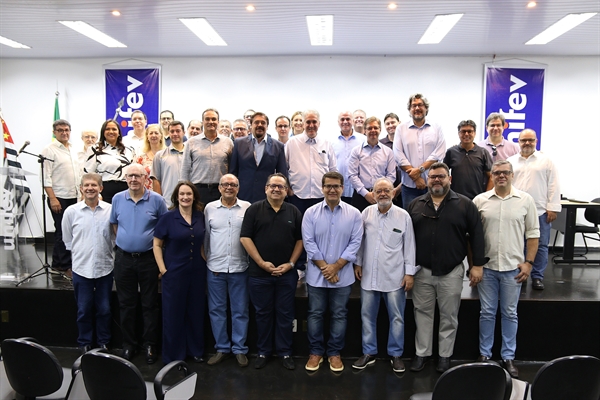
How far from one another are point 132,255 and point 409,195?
9.63 ft

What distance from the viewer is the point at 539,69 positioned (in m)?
7.27

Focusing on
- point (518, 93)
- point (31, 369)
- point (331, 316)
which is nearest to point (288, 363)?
point (331, 316)

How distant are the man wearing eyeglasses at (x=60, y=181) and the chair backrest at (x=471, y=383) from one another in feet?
15.0

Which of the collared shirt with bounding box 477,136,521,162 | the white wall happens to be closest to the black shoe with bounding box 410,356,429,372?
the collared shirt with bounding box 477,136,521,162

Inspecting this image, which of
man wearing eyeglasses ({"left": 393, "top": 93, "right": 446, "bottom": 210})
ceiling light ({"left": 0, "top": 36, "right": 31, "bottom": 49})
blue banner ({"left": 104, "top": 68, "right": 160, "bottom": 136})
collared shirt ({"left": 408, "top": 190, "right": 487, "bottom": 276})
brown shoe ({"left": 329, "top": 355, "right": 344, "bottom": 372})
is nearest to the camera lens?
collared shirt ({"left": 408, "top": 190, "right": 487, "bottom": 276})

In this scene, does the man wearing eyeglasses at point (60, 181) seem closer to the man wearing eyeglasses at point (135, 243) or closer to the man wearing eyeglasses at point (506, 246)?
the man wearing eyeglasses at point (135, 243)

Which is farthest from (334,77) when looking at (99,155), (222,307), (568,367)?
(568,367)

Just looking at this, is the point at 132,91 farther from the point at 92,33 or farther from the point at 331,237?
the point at 331,237

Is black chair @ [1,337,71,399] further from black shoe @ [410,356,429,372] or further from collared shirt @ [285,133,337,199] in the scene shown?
black shoe @ [410,356,429,372]

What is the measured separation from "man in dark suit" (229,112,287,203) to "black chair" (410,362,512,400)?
264cm

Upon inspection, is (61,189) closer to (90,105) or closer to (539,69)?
(90,105)

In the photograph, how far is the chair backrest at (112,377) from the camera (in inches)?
83.6

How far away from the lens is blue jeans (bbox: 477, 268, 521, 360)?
3.64 m

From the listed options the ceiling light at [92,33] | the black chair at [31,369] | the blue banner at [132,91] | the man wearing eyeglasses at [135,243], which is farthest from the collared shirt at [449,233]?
the blue banner at [132,91]
